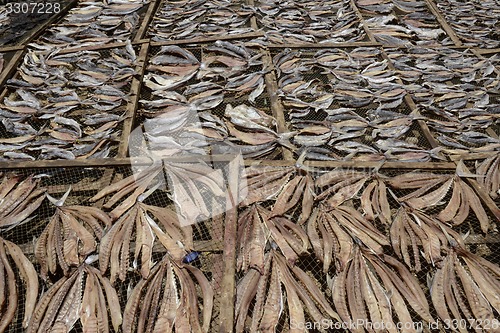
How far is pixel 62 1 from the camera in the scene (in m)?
6.61

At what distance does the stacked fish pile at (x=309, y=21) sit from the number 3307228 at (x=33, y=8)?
3367mm

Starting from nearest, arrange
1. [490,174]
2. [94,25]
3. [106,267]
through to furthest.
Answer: [106,267], [490,174], [94,25]

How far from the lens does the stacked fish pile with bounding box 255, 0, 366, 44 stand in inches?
217

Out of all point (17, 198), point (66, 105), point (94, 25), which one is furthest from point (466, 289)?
point (94, 25)

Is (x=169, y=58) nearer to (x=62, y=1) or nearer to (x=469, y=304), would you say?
(x=62, y=1)

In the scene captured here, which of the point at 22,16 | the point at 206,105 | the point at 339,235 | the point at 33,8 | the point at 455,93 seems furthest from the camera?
the point at 33,8

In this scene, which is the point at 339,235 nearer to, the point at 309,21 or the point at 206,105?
the point at 206,105

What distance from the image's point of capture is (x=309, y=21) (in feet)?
19.9

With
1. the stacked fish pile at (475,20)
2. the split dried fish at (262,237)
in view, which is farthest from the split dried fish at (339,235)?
the stacked fish pile at (475,20)

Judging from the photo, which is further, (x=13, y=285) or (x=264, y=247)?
(x=264, y=247)

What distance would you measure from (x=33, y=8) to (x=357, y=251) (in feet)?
21.8

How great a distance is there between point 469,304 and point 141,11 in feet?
20.0

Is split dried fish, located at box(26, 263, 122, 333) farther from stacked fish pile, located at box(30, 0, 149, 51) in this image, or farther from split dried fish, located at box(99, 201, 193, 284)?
stacked fish pile, located at box(30, 0, 149, 51)

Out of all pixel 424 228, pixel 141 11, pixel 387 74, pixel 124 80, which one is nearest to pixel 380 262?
pixel 424 228
